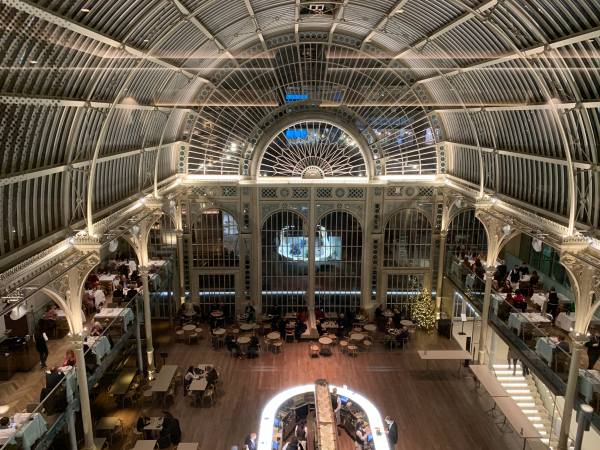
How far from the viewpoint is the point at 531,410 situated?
71.3ft

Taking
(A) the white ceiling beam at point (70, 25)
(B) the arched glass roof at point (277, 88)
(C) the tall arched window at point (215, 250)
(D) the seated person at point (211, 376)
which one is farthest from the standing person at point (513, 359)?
(A) the white ceiling beam at point (70, 25)

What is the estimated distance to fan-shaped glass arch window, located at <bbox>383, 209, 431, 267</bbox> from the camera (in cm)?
3055

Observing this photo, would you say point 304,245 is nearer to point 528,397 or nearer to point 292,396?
point 292,396

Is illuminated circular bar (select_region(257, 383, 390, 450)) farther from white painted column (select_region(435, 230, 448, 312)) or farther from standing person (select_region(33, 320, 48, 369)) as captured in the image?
white painted column (select_region(435, 230, 448, 312))

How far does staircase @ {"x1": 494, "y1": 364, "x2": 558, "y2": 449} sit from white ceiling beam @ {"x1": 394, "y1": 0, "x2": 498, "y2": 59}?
16.0 m

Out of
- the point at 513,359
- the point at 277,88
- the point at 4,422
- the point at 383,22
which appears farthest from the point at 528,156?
the point at 4,422

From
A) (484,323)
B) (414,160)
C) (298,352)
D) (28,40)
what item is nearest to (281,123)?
(414,160)

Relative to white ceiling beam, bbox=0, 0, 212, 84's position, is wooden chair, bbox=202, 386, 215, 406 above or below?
below

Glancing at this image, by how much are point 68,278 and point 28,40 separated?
7033mm

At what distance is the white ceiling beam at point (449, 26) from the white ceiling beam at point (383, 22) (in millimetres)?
1754

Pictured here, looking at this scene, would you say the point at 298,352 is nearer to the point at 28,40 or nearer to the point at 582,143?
the point at 582,143

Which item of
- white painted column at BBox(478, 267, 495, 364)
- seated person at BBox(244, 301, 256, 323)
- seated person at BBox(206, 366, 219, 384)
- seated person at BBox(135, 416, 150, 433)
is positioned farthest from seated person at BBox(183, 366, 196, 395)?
white painted column at BBox(478, 267, 495, 364)

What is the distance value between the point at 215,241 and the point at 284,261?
14.8 ft

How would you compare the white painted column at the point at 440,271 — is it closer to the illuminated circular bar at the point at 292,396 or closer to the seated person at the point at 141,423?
the illuminated circular bar at the point at 292,396
